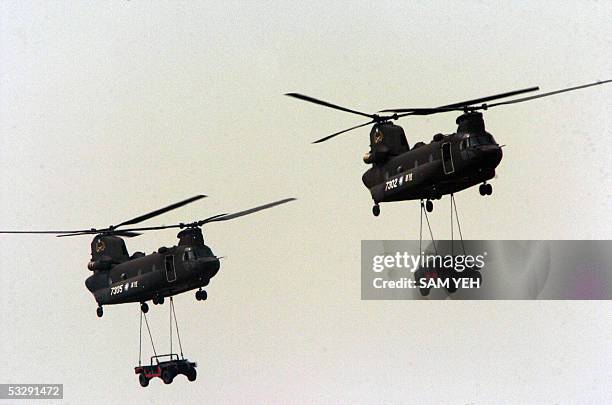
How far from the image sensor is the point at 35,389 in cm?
4403

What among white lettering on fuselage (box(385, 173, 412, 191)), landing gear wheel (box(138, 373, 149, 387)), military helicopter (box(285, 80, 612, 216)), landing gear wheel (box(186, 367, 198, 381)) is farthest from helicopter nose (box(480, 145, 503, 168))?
landing gear wheel (box(138, 373, 149, 387))

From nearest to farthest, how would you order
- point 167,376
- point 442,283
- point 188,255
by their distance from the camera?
point 442,283 → point 188,255 → point 167,376

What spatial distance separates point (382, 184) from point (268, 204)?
4.08 m

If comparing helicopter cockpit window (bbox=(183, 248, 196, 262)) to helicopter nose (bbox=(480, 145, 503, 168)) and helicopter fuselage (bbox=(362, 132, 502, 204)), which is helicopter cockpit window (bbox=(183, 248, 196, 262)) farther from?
helicopter nose (bbox=(480, 145, 503, 168))

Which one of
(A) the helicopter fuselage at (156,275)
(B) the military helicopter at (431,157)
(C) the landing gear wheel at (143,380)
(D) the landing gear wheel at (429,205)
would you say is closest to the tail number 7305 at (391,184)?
(B) the military helicopter at (431,157)

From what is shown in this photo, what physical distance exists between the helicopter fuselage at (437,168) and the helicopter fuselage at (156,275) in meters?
6.29

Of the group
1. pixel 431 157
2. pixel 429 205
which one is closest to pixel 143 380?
pixel 429 205

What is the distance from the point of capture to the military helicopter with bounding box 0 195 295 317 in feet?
135

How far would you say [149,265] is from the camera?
42844 millimetres

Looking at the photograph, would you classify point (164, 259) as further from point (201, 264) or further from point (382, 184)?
point (382, 184)

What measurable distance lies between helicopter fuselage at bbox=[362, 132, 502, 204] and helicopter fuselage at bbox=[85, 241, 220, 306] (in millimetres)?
6293

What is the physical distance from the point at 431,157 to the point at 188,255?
30.6 ft

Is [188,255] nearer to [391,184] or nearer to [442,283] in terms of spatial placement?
[391,184]

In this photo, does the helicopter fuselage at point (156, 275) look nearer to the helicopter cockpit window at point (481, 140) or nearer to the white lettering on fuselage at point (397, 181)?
the white lettering on fuselage at point (397, 181)
